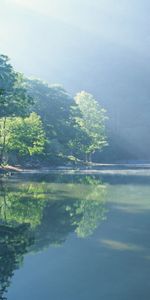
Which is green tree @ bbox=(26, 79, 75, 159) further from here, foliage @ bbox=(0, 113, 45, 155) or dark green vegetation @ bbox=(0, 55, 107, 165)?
foliage @ bbox=(0, 113, 45, 155)

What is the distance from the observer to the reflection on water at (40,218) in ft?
40.7

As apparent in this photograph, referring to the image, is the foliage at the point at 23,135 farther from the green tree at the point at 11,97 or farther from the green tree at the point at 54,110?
the green tree at the point at 54,110

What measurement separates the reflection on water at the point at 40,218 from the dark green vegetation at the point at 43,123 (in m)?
19.4

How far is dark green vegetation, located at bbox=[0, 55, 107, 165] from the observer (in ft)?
154

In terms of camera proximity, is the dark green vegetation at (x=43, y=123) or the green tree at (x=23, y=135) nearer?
the dark green vegetation at (x=43, y=123)

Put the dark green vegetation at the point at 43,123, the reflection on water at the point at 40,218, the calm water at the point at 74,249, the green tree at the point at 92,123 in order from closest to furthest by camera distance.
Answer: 1. the calm water at the point at 74,249
2. the reflection on water at the point at 40,218
3. the dark green vegetation at the point at 43,123
4. the green tree at the point at 92,123

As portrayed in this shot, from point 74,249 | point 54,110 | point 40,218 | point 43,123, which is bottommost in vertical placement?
point 74,249

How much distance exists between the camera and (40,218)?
18.0 meters

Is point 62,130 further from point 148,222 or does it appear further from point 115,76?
point 115,76

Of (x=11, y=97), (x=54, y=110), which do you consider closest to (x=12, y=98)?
(x=11, y=97)

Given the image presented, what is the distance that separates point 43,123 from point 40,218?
53.4 m

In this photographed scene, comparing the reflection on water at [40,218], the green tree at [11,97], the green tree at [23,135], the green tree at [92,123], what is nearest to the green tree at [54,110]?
the green tree at [92,123]

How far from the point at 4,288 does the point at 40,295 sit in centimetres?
91

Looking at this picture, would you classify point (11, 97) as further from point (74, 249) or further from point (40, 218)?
point (74, 249)
